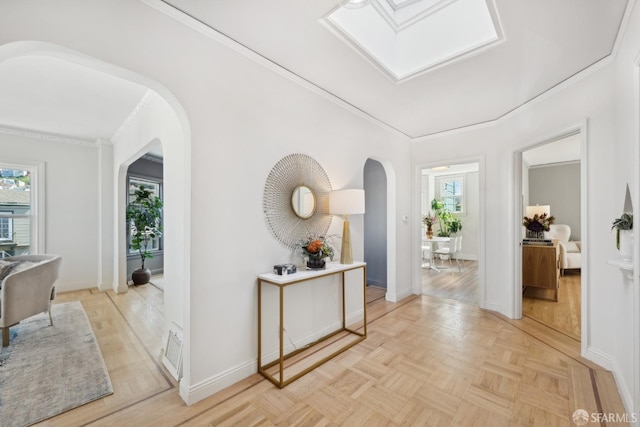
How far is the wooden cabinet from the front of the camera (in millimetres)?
3949

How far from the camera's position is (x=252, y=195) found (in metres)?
2.21

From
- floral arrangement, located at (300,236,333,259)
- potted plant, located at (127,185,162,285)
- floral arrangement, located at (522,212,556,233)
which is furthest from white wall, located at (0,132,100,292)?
floral arrangement, located at (522,212,556,233)

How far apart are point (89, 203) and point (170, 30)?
448 cm

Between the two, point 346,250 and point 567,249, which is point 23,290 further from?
point 567,249

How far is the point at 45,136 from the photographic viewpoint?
14.4 feet

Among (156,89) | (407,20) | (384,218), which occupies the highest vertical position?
(407,20)

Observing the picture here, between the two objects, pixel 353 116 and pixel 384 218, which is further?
pixel 384 218

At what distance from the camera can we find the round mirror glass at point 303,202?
255 cm

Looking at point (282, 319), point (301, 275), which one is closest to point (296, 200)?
point (301, 275)

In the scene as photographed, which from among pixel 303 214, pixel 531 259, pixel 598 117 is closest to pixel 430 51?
pixel 598 117

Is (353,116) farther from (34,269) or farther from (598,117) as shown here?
(34,269)

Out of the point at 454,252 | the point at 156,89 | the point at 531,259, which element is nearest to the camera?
the point at 156,89

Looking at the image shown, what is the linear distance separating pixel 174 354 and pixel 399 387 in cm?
182

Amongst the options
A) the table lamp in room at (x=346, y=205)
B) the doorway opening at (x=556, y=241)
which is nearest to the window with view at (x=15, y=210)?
the table lamp in room at (x=346, y=205)
